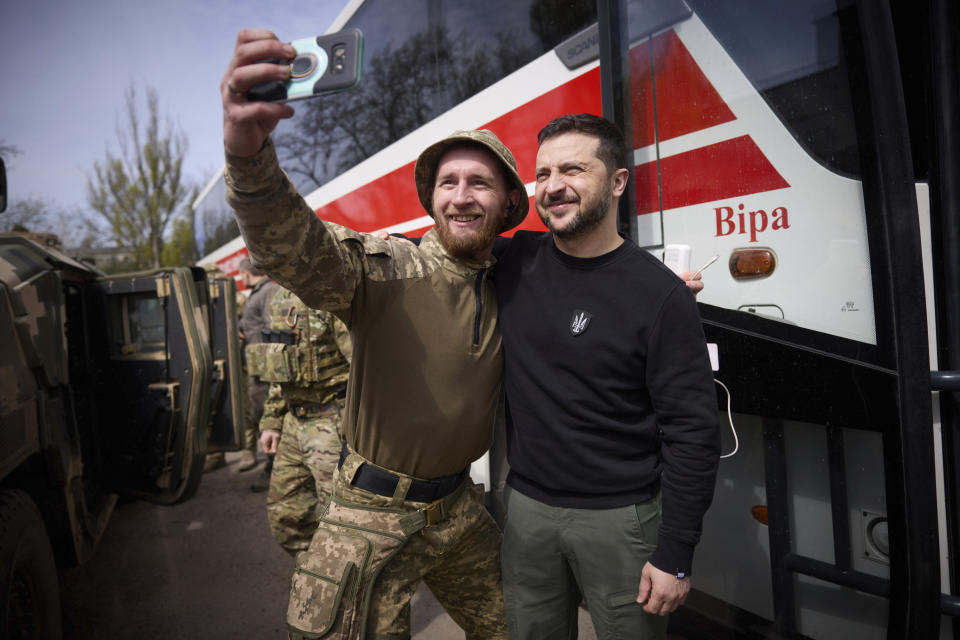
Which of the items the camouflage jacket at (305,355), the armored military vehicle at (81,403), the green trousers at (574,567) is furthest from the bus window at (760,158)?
the armored military vehicle at (81,403)

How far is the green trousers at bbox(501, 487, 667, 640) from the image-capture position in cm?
144

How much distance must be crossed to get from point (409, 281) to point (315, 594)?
864mm

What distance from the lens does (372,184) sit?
383 centimetres

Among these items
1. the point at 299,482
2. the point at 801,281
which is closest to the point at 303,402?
the point at 299,482

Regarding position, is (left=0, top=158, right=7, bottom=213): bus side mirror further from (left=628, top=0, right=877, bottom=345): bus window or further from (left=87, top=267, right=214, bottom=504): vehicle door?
(left=628, top=0, right=877, bottom=345): bus window

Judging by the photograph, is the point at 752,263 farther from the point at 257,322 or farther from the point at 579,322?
the point at 257,322

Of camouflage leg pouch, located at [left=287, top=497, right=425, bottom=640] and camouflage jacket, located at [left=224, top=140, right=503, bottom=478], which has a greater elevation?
camouflage jacket, located at [left=224, top=140, right=503, bottom=478]

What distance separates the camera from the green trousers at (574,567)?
144 cm

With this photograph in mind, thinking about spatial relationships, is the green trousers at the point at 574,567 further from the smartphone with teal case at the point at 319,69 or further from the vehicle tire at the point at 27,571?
the vehicle tire at the point at 27,571

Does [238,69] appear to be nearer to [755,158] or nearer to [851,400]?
[755,158]

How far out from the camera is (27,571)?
2123mm

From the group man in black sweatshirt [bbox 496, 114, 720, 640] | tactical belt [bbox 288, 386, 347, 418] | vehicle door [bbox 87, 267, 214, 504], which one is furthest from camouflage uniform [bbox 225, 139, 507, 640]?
vehicle door [bbox 87, 267, 214, 504]

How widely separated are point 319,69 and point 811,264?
1.44 m

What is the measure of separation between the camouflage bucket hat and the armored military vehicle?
165 cm
